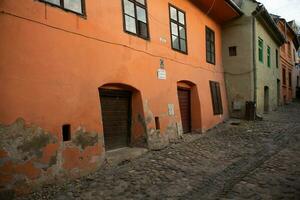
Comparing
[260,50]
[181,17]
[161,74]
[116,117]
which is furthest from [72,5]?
[260,50]

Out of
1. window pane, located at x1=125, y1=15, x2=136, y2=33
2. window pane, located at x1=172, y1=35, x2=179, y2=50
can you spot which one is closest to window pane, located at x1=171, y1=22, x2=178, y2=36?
window pane, located at x1=172, y1=35, x2=179, y2=50

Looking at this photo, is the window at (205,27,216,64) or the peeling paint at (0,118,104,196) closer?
the peeling paint at (0,118,104,196)

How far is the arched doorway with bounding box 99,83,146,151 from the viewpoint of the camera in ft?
26.2

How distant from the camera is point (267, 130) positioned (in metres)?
12.1

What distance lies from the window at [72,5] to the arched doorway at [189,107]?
5559 millimetres

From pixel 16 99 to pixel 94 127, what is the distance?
1.98 m

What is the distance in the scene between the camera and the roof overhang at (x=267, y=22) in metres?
14.8

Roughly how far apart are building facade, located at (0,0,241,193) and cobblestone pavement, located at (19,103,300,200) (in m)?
0.47

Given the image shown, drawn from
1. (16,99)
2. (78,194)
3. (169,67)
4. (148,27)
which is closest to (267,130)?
(169,67)

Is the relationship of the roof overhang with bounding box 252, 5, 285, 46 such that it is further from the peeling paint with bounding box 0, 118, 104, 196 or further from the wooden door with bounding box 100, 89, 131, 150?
the peeling paint with bounding box 0, 118, 104, 196

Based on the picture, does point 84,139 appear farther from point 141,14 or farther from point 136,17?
point 141,14

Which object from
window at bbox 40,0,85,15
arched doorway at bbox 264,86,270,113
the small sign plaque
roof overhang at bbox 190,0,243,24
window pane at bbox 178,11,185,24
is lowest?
arched doorway at bbox 264,86,270,113

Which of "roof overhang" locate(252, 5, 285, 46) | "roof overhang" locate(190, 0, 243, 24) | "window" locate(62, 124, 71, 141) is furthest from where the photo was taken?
"roof overhang" locate(252, 5, 285, 46)

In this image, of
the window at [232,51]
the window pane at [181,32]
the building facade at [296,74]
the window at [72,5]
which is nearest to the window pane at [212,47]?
the window at [232,51]
